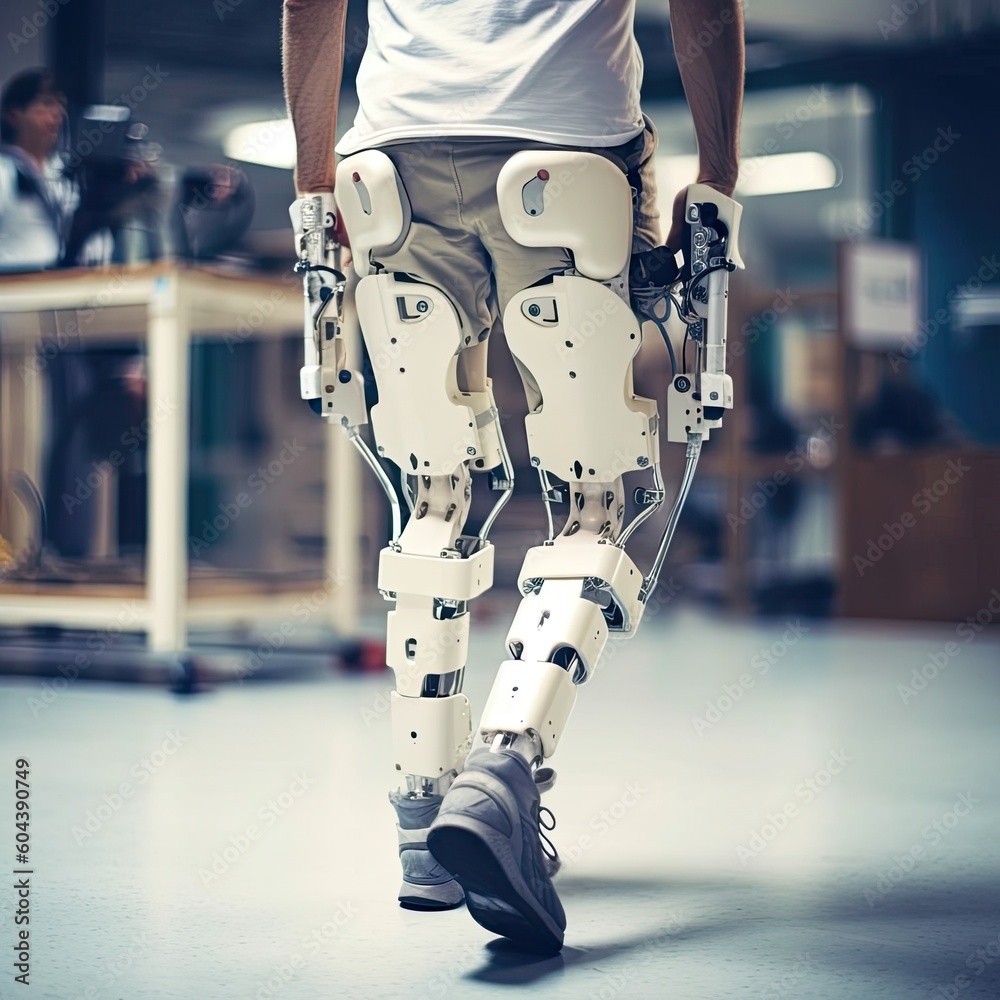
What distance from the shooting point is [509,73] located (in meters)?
1.66

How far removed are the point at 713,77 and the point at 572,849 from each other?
1.10 meters

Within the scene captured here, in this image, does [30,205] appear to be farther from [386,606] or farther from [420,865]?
[420,865]

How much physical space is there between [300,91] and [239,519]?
259 inches

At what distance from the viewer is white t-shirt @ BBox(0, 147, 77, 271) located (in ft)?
13.8

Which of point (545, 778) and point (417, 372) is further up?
point (417, 372)

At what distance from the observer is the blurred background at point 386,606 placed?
1627 millimetres

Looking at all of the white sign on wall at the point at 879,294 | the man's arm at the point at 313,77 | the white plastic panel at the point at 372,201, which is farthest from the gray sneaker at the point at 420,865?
the white sign on wall at the point at 879,294

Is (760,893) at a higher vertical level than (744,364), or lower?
lower

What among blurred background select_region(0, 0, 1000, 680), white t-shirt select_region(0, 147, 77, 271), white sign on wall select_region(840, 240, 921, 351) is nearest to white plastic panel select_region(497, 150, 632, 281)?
blurred background select_region(0, 0, 1000, 680)

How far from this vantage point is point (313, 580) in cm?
418

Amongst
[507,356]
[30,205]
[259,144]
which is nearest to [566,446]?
[30,205]

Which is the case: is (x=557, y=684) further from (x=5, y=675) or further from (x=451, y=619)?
(x=5, y=675)

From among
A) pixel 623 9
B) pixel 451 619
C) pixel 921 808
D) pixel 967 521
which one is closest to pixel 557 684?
pixel 451 619

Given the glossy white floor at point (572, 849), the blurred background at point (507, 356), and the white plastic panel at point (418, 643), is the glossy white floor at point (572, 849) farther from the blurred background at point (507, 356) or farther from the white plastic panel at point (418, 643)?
the blurred background at point (507, 356)
